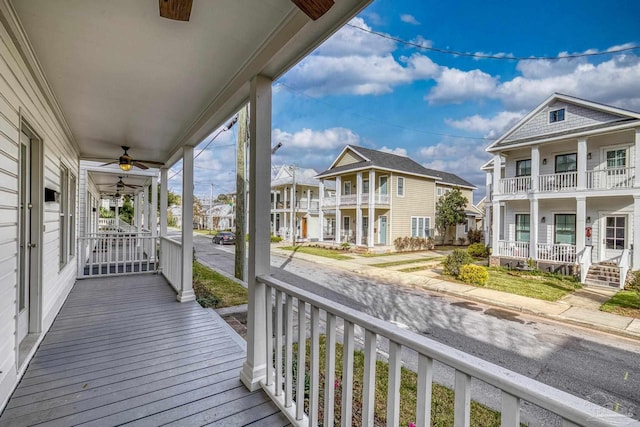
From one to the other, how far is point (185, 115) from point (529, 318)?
6517 mm

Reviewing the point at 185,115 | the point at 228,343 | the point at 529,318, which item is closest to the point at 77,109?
the point at 185,115

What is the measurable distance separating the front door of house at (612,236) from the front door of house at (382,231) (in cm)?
881

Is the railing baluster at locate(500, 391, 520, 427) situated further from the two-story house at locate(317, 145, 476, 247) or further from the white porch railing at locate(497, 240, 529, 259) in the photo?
the two-story house at locate(317, 145, 476, 247)

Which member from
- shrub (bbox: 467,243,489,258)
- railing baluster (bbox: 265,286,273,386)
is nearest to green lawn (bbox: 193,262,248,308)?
railing baluster (bbox: 265,286,273,386)

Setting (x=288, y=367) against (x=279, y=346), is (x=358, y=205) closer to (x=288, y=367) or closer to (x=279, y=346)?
(x=279, y=346)

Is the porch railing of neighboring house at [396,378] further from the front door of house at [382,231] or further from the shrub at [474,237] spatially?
the shrub at [474,237]

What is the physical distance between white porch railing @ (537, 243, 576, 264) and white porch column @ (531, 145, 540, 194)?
6.34ft

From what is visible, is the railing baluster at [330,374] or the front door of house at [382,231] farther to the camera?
the front door of house at [382,231]

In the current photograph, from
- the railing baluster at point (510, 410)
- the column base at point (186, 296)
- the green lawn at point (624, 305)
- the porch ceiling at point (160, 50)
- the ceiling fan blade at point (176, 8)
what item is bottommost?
the green lawn at point (624, 305)

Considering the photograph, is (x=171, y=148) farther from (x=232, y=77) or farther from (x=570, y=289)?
(x=570, y=289)

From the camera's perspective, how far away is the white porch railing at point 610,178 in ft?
27.8

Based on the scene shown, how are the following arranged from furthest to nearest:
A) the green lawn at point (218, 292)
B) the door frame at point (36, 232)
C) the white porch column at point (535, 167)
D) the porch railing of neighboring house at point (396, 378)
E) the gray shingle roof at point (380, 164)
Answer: the gray shingle roof at point (380, 164) → the white porch column at point (535, 167) → the green lawn at point (218, 292) → the door frame at point (36, 232) → the porch railing of neighboring house at point (396, 378)

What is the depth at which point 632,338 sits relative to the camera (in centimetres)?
438

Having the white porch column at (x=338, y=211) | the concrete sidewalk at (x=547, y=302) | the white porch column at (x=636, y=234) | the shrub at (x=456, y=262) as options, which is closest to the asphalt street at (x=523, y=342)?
the concrete sidewalk at (x=547, y=302)
